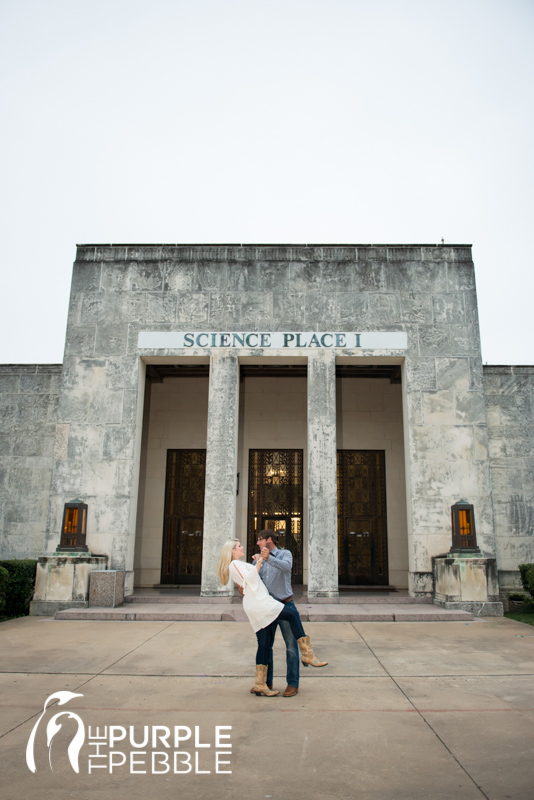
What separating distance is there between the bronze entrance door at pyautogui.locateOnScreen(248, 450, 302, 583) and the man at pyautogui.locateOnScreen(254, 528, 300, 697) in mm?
11039

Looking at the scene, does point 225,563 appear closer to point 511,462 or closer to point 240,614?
point 240,614

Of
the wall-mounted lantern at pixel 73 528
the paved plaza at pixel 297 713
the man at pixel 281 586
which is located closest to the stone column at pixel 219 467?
the wall-mounted lantern at pixel 73 528

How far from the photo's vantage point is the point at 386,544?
17.1 metres

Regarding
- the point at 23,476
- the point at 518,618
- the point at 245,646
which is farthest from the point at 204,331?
the point at 518,618

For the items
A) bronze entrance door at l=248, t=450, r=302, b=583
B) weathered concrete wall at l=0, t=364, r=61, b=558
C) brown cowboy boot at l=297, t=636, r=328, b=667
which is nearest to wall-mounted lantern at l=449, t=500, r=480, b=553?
bronze entrance door at l=248, t=450, r=302, b=583

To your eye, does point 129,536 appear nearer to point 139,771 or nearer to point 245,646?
point 245,646

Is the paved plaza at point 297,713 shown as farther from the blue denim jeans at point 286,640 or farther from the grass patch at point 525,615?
the grass patch at point 525,615

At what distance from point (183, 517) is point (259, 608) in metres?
11.9

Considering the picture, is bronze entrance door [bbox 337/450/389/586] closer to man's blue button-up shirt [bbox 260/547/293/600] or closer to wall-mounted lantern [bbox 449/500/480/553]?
wall-mounted lantern [bbox 449/500/480/553]

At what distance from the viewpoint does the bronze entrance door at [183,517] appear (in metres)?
17.0

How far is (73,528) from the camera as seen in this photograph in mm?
12812

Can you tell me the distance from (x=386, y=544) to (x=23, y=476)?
1055 centimetres

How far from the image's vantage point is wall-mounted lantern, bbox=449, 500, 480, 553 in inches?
494

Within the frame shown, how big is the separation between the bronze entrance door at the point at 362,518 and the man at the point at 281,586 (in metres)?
11.3
